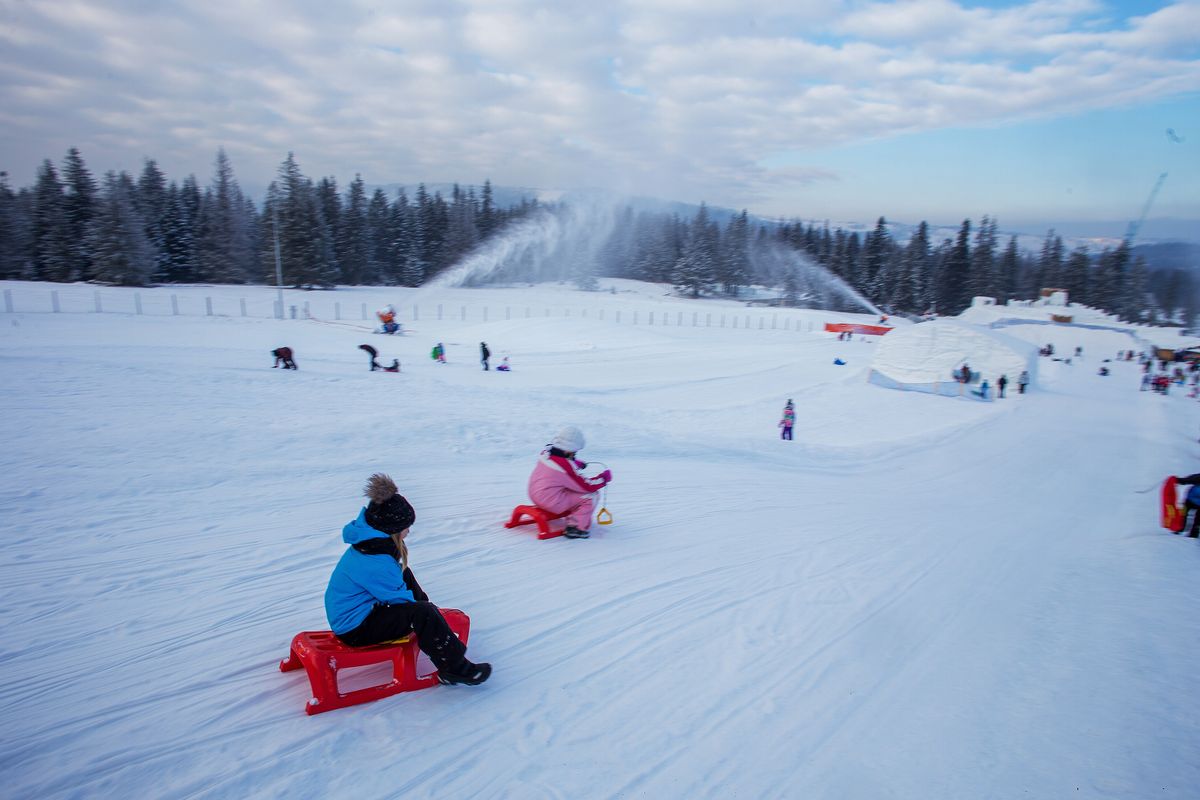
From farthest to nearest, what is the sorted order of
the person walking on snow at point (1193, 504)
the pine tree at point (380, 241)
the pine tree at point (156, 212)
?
1. the pine tree at point (380, 241)
2. the pine tree at point (156, 212)
3. the person walking on snow at point (1193, 504)

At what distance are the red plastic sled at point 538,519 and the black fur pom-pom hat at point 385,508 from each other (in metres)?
3.08

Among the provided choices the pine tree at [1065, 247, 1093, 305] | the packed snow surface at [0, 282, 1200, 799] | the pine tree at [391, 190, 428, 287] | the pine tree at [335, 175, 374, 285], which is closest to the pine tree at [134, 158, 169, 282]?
the pine tree at [335, 175, 374, 285]

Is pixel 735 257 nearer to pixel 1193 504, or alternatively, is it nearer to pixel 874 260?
pixel 874 260

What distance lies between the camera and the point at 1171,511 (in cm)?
918

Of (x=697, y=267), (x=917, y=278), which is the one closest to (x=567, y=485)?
(x=697, y=267)

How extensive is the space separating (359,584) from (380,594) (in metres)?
0.15

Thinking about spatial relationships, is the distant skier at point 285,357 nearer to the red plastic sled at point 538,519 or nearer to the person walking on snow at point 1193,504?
the red plastic sled at point 538,519

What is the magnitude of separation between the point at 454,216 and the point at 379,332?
163 ft

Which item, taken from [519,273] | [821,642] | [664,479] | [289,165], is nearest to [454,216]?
[519,273]

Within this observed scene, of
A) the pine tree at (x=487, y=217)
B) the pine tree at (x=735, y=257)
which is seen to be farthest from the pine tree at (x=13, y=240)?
the pine tree at (x=735, y=257)

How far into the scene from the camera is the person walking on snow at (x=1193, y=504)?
8789mm

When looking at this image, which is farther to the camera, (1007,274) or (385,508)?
(1007,274)

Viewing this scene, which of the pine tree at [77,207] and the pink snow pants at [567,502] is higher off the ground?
the pine tree at [77,207]

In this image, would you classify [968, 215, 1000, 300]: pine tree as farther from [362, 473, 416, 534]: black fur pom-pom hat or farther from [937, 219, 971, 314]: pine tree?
[362, 473, 416, 534]: black fur pom-pom hat
